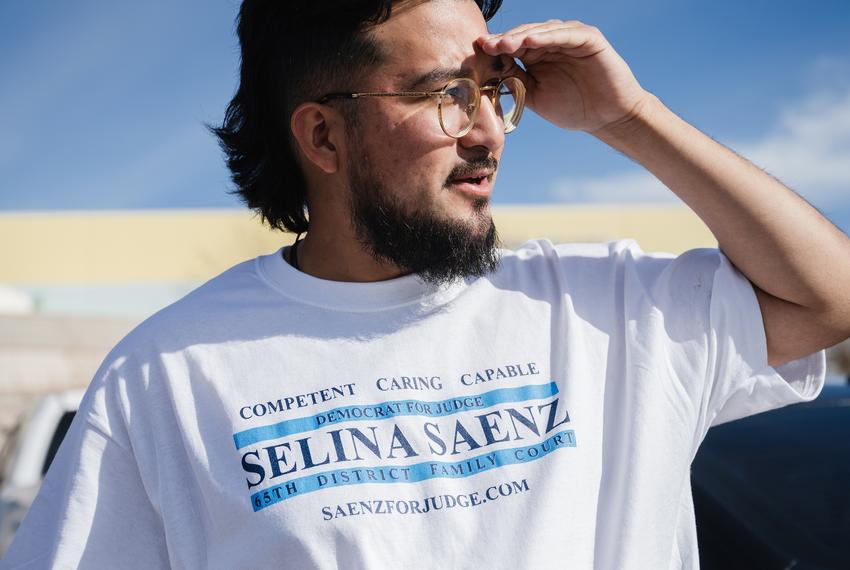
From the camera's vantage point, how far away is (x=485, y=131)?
2275 millimetres

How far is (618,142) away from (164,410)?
1.22m

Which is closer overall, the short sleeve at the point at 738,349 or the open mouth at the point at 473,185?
the short sleeve at the point at 738,349

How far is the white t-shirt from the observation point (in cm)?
→ 195

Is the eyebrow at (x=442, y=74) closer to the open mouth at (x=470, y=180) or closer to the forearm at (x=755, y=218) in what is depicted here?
the open mouth at (x=470, y=180)

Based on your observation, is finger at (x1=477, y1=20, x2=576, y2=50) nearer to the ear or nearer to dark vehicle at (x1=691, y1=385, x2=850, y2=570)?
the ear

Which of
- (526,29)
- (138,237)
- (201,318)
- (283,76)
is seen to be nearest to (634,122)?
(526,29)

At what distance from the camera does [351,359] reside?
2.12 meters

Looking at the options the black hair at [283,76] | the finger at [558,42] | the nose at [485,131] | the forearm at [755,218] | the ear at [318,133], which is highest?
the black hair at [283,76]

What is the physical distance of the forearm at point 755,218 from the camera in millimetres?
2074

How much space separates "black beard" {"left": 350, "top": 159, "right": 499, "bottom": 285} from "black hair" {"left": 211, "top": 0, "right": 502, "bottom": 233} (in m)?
0.37

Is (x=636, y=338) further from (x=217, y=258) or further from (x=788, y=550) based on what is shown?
(x=217, y=258)

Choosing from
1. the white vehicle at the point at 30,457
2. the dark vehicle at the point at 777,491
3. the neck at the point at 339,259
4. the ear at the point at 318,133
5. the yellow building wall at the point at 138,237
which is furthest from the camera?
the yellow building wall at the point at 138,237

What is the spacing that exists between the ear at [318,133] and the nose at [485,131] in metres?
0.39

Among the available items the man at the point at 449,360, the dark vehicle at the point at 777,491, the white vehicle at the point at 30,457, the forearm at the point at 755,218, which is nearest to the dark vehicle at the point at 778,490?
the dark vehicle at the point at 777,491
